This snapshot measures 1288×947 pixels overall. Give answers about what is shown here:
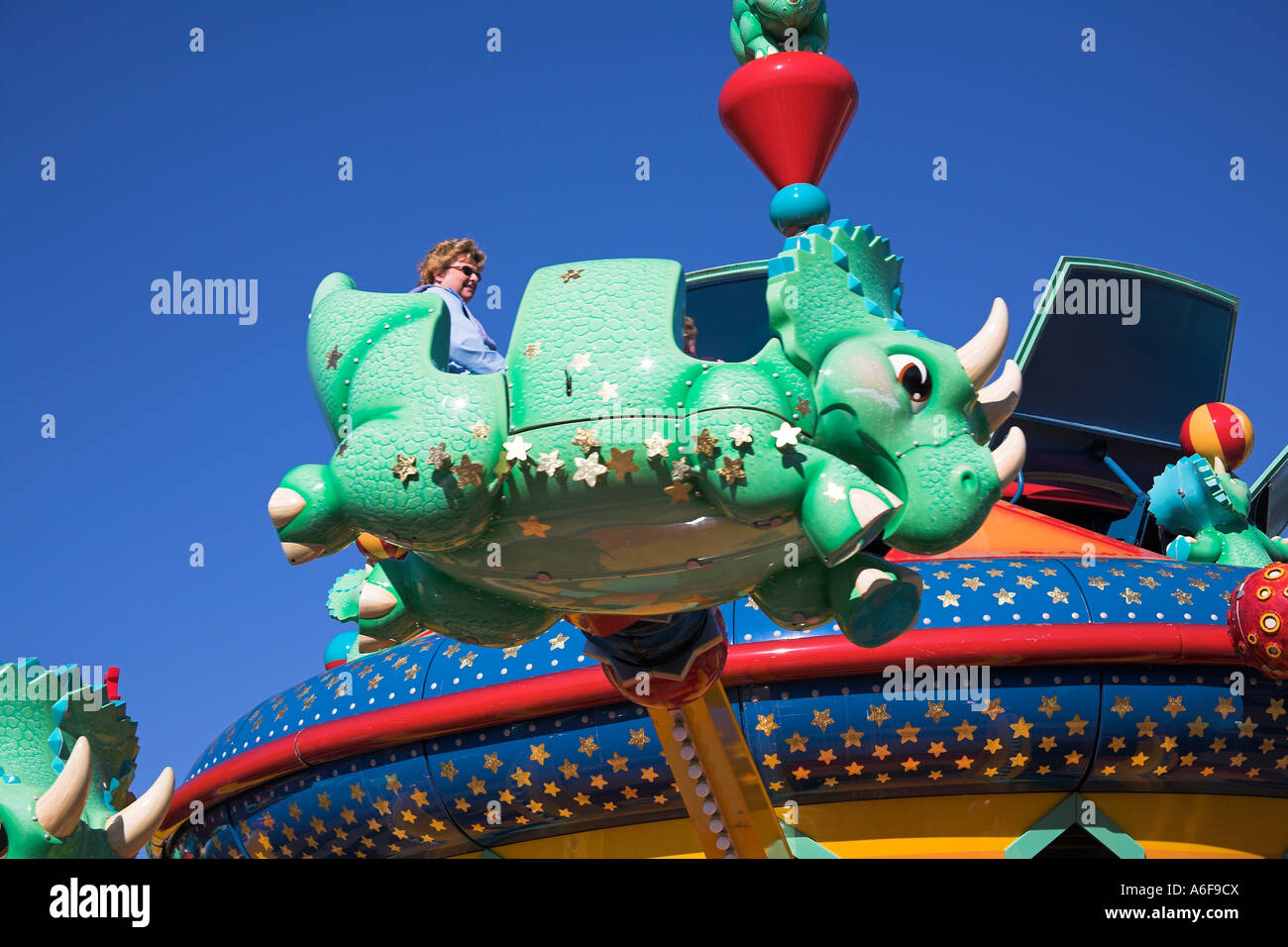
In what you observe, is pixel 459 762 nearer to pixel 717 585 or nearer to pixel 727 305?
pixel 727 305

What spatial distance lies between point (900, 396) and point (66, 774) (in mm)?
2131

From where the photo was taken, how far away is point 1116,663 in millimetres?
5859

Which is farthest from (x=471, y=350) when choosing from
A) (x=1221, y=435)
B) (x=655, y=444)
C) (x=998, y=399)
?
(x=1221, y=435)

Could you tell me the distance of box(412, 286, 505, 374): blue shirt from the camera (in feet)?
10.5

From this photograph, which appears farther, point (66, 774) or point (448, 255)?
point (448, 255)

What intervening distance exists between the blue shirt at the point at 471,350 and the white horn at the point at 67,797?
4.10 ft

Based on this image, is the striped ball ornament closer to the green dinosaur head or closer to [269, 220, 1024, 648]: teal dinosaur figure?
the green dinosaur head

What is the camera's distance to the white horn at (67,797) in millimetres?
3336

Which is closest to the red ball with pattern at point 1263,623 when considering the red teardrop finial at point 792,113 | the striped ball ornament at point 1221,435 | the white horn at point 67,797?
the striped ball ornament at point 1221,435

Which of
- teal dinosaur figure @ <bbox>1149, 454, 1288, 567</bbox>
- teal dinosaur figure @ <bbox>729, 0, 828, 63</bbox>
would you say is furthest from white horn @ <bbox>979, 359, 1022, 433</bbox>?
teal dinosaur figure @ <bbox>1149, 454, 1288, 567</bbox>

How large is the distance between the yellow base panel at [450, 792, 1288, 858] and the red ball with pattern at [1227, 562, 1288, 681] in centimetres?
76

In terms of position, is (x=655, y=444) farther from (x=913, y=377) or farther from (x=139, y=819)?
(x=139, y=819)

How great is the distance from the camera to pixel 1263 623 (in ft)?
18.3
